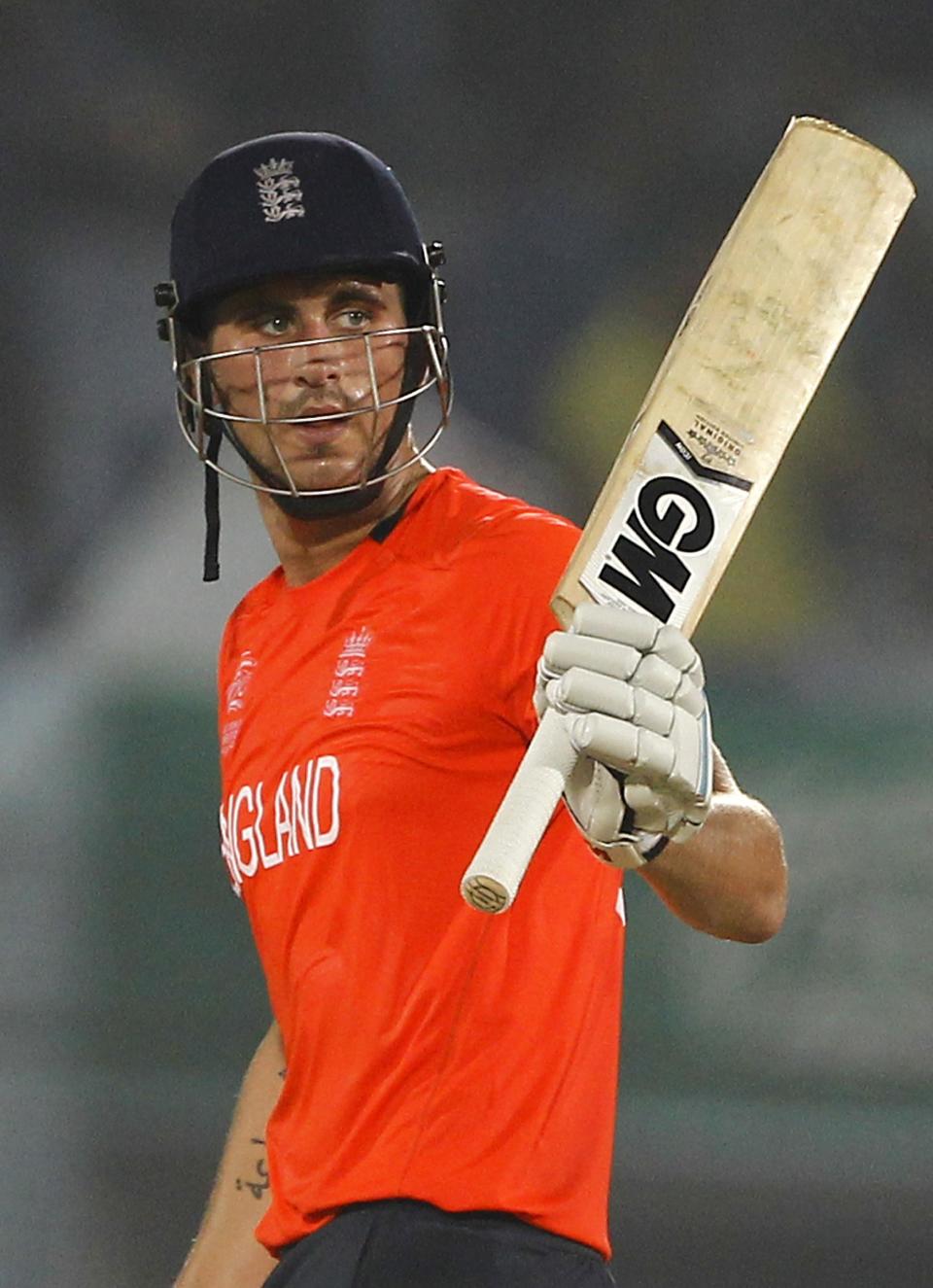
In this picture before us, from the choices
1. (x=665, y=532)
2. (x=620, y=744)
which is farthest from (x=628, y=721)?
(x=665, y=532)

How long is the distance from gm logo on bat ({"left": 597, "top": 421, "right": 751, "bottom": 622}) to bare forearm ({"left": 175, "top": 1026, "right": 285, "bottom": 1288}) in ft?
2.42

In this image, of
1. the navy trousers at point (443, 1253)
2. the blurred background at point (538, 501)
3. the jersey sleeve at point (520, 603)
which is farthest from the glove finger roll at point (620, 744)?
the blurred background at point (538, 501)

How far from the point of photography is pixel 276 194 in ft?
6.15

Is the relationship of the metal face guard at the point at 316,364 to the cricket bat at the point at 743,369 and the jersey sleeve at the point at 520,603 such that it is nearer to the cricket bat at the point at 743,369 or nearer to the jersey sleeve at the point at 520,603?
the jersey sleeve at the point at 520,603

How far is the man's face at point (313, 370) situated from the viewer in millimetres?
1788

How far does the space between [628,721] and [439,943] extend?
415 millimetres

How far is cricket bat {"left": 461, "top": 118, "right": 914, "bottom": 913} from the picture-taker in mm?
1368

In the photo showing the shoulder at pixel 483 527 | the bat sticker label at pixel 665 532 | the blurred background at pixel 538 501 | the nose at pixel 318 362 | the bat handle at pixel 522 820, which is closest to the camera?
the bat handle at pixel 522 820

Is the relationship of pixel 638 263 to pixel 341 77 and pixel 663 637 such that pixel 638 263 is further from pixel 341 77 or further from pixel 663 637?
pixel 663 637

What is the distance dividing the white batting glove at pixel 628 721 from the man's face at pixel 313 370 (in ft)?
1.88

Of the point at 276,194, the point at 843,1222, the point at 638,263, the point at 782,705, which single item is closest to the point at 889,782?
the point at 782,705

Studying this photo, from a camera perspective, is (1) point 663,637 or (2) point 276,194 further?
(2) point 276,194

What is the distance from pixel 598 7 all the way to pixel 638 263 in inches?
15.4

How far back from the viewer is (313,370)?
70.2 inches
